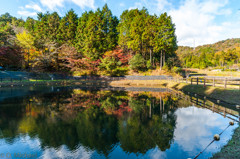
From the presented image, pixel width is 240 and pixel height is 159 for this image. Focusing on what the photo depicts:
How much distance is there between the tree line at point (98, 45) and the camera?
102 ft

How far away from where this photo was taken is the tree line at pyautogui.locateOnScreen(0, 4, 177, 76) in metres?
30.9

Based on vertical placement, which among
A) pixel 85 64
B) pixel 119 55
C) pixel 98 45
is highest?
pixel 98 45

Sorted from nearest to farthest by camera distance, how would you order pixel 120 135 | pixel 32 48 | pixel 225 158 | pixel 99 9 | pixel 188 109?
1. pixel 225 158
2. pixel 120 135
3. pixel 188 109
4. pixel 32 48
5. pixel 99 9

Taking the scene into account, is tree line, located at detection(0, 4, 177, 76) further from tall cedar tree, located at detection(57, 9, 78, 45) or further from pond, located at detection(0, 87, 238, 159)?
pond, located at detection(0, 87, 238, 159)

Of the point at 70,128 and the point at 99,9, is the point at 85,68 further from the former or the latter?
the point at 70,128

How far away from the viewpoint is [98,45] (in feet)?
114

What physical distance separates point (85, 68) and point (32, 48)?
42.5 ft

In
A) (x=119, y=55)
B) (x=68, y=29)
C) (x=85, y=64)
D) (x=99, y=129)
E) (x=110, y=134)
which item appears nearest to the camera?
(x=110, y=134)

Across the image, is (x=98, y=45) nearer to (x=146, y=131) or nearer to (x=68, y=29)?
(x=68, y=29)

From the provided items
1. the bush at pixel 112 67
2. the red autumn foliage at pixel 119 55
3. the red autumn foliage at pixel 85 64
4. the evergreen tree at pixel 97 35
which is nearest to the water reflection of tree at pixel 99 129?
the bush at pixel 112 67

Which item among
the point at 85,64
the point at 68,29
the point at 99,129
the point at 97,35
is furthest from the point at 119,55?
the point at 99,129

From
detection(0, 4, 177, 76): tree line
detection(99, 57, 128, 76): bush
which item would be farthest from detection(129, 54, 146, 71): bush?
detection(99, 57, 128, 76): bush

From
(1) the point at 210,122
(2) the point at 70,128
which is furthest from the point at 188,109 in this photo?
(2) the point at 70,128

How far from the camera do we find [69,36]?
125ft
